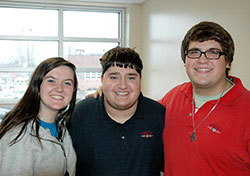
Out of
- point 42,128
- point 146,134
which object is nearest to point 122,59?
point 146,134

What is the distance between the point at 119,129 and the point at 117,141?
0.26ft

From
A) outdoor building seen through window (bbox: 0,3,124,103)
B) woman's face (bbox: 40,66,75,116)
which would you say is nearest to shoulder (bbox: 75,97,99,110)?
woman's face (bbox: 40,66,75,116)

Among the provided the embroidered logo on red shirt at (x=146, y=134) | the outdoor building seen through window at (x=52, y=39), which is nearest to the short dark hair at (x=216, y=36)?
the embroidered logo on red shirt at (x=146, y=134)

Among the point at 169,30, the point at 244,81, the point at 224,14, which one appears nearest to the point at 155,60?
the point at 169,30

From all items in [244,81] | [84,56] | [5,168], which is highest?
[84,56]

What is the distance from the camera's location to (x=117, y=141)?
1626 mm

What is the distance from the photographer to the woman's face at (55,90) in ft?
5.29

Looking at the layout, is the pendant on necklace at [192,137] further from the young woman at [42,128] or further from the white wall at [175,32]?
the white wall at [175,32]

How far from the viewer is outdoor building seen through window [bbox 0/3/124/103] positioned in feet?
17.1

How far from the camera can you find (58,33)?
5344 mm

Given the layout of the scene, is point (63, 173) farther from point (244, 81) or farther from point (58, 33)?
point (58, 33)

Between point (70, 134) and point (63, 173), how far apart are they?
287 millimetres

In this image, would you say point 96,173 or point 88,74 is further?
point 88,74

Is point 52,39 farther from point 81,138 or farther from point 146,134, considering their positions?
point 146,134
